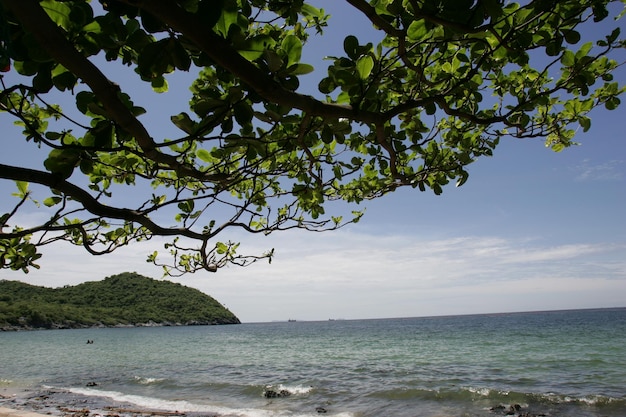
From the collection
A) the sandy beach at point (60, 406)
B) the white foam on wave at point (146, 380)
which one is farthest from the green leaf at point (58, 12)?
the white foam on wave at point (146, 380)

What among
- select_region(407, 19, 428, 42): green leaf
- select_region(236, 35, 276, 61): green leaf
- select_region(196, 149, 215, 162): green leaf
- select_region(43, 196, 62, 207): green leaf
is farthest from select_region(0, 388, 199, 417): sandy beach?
select_region(407, 19, 428, 42): green leaf

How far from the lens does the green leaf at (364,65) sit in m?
1.39

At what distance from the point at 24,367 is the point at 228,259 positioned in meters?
23.5

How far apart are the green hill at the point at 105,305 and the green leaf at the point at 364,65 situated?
9348 cm

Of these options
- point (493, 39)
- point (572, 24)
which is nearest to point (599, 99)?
point (572, 24)

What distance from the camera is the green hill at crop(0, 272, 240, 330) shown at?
78625 mm

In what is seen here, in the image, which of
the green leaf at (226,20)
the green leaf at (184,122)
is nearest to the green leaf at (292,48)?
the green leaf at (226,20)

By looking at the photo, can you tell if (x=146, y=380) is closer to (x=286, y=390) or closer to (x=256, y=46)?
(x=286, y=390)

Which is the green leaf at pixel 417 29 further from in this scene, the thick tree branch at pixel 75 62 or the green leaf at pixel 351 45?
the thick tree branch at pixel 75 62

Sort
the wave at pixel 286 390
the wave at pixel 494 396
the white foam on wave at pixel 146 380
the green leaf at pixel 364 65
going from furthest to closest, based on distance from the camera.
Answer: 1. the white foam on wave at pixel 146 380
2. the wave at pixel 286 390
3. the wave at pixel 494 396
4. the green leaf at pixel 364 65

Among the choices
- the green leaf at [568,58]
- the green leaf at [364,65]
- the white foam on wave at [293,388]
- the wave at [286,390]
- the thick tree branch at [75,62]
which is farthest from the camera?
the white foam on wave at [293,388]

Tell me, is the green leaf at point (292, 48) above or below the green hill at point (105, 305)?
below

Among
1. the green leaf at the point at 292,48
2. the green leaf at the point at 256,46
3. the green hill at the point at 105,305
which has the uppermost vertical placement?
the green hill at the point at 105,305

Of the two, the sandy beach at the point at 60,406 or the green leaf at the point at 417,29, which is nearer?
the green leaf at the point at 417,29
